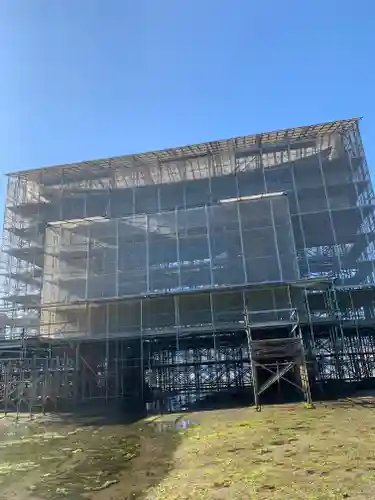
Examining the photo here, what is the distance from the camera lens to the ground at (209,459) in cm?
→ 697

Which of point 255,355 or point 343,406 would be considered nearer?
point 343,406

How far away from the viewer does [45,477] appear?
9117 mm

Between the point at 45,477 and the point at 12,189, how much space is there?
2841cm

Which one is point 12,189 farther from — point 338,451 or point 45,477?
point 338,451

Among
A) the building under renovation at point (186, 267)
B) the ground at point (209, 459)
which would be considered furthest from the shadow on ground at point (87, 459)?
the building under renovation at point (186, 267)

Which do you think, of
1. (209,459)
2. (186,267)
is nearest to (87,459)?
(209,459)

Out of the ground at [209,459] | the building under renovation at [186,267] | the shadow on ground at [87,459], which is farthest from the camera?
the building under renovation at [186,267]

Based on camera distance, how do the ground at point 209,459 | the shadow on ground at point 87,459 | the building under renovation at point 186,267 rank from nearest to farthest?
the ground at point 209,459
the shadow on ground at point 87,459
the building under renovation at point 186,267

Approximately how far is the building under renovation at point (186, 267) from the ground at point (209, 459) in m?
7.24

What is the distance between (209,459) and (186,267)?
18598mm

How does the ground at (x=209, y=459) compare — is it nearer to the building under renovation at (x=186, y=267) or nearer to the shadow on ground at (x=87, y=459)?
the shadow on ground at (x=87, y=459)

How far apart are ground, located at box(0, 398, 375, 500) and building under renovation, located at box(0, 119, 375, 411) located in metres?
7.24

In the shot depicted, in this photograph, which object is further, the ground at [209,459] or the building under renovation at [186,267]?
the building under renovation at [186,267]

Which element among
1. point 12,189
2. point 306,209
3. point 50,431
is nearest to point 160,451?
point 50,431
